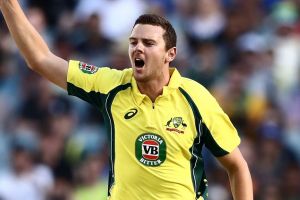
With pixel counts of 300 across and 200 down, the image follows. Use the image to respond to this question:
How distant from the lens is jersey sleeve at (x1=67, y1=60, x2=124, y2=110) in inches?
229

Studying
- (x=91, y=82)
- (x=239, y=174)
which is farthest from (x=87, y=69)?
(x=239, y=174)

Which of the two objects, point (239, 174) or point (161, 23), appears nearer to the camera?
point (161, 23)

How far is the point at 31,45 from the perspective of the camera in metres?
5.75

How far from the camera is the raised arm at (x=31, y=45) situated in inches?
224

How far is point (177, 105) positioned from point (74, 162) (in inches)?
181

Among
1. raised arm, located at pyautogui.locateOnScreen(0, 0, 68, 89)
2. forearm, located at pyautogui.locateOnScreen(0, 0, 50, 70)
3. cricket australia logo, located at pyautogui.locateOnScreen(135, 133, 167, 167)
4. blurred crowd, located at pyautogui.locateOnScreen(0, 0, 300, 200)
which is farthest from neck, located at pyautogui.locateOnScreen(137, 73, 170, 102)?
blurred crowd, located at pyautogui.locateOnScreen(0, 0, 300, 200)

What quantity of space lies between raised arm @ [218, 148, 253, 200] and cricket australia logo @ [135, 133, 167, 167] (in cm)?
44

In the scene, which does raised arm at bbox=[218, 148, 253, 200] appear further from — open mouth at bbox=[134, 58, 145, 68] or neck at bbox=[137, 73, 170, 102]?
open mouth at bbox=[134, 58, 145, 68]

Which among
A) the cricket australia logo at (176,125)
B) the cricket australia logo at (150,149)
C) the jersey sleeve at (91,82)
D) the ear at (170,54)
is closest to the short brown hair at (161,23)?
the ear at (170,54)

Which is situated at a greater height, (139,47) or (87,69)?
(139,47)

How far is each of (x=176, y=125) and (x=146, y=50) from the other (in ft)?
1.58

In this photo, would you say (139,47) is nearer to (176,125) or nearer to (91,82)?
(91,82)

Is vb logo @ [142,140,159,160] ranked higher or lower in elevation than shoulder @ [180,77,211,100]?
lower

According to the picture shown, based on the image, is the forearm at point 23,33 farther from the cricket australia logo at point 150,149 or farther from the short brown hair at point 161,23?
the cricket australia logo at point 150,149
